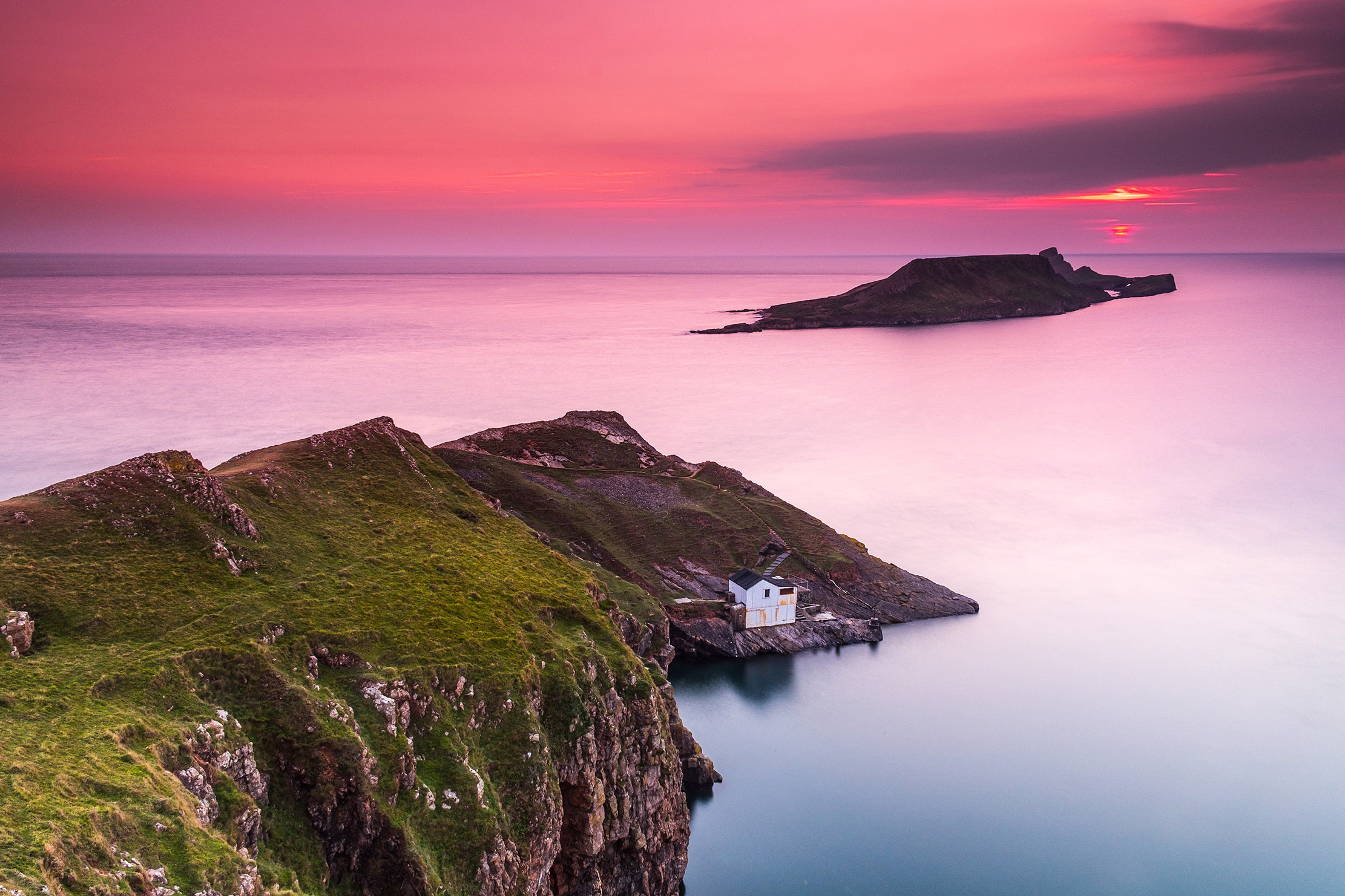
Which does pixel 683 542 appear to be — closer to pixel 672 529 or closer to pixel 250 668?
pixel 672 529

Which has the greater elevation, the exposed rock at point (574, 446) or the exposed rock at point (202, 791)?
the exposed rock at point (574, 446)

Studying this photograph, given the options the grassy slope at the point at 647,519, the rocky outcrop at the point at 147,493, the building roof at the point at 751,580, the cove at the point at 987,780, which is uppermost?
the rocky outcrop at the point at 147,493

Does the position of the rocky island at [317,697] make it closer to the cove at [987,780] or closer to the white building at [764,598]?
the cove at [987,780]

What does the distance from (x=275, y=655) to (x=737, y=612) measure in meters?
51.9

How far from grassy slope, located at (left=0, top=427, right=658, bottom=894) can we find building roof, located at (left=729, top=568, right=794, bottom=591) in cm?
3161

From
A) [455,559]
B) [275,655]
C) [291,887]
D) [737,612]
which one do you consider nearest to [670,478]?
[737,612]

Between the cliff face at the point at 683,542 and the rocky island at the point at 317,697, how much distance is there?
59.4 ft

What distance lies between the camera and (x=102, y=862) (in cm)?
2303

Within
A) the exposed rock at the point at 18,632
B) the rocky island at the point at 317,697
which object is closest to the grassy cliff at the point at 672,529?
the rocky island at the point at 317,697

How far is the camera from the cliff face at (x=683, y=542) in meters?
80.7

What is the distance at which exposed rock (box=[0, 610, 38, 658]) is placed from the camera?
31812 mm

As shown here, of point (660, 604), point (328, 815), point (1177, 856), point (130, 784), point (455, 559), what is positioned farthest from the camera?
point (660, 604)

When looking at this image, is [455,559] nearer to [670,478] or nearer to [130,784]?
[130,784]

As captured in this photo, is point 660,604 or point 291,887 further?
point 660,604
